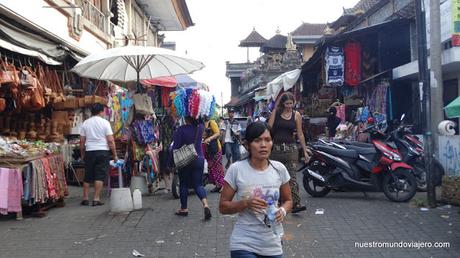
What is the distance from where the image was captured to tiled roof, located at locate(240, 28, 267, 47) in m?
48.5

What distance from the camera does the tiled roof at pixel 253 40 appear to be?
1911 inches

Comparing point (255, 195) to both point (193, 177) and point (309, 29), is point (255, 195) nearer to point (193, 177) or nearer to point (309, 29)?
point (193, 177)

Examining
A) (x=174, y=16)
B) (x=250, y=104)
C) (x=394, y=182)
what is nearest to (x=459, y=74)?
(x=394, y=182)

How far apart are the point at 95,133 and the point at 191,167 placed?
218cm

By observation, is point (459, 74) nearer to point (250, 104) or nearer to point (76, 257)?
point (76, 257)

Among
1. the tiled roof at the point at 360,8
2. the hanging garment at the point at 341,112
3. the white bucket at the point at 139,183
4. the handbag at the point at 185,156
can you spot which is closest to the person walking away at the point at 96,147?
the white bucket at the point at 139,183

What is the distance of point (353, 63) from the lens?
1323cm

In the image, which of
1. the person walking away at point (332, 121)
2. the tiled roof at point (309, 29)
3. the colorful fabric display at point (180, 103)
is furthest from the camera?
the tiled roof at point (309, 29)

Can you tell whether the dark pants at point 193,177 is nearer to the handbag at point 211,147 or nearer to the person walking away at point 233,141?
the handbag at point 211,147

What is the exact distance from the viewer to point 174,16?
21203 mm

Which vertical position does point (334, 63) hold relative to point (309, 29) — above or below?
below

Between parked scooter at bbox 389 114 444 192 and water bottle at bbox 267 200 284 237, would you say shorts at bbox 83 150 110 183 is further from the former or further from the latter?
water bottle at bbox 267 200 284 237

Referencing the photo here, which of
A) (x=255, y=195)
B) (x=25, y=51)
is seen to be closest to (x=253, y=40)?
(x=25, y=51)

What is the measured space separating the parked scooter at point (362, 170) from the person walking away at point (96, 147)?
349 centimetres
